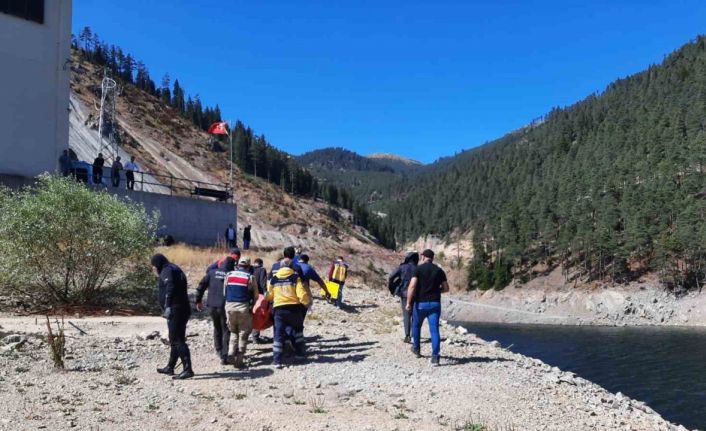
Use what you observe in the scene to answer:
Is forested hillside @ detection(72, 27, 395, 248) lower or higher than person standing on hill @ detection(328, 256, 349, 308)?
higher

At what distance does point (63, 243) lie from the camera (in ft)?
52.0

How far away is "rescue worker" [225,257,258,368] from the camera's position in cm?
1019

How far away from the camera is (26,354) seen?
10.5 metres

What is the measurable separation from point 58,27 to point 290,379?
83.7 feet

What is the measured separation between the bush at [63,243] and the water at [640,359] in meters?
22.1

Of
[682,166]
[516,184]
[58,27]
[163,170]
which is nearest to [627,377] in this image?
[58,27]

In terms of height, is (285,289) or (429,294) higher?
(285,289)

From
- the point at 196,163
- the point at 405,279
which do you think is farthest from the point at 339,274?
the point at 196,163

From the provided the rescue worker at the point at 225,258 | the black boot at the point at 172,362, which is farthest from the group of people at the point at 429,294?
the black boot at the point at 172,362

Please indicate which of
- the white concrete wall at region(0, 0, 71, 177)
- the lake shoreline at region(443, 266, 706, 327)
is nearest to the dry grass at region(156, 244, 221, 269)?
the white concrete wall at region(0, 0, 71, 177)

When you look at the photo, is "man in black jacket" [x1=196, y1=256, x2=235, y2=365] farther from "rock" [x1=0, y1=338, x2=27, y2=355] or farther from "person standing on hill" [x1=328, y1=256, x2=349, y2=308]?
"person standing on hill" [x1=328, y1=256, x2=349, y2=308]

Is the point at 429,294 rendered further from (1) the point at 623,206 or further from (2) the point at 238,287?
(1) the point at 623,206

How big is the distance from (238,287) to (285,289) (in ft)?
3.33

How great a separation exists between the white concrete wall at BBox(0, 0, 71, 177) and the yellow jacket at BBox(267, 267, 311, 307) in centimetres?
2081
